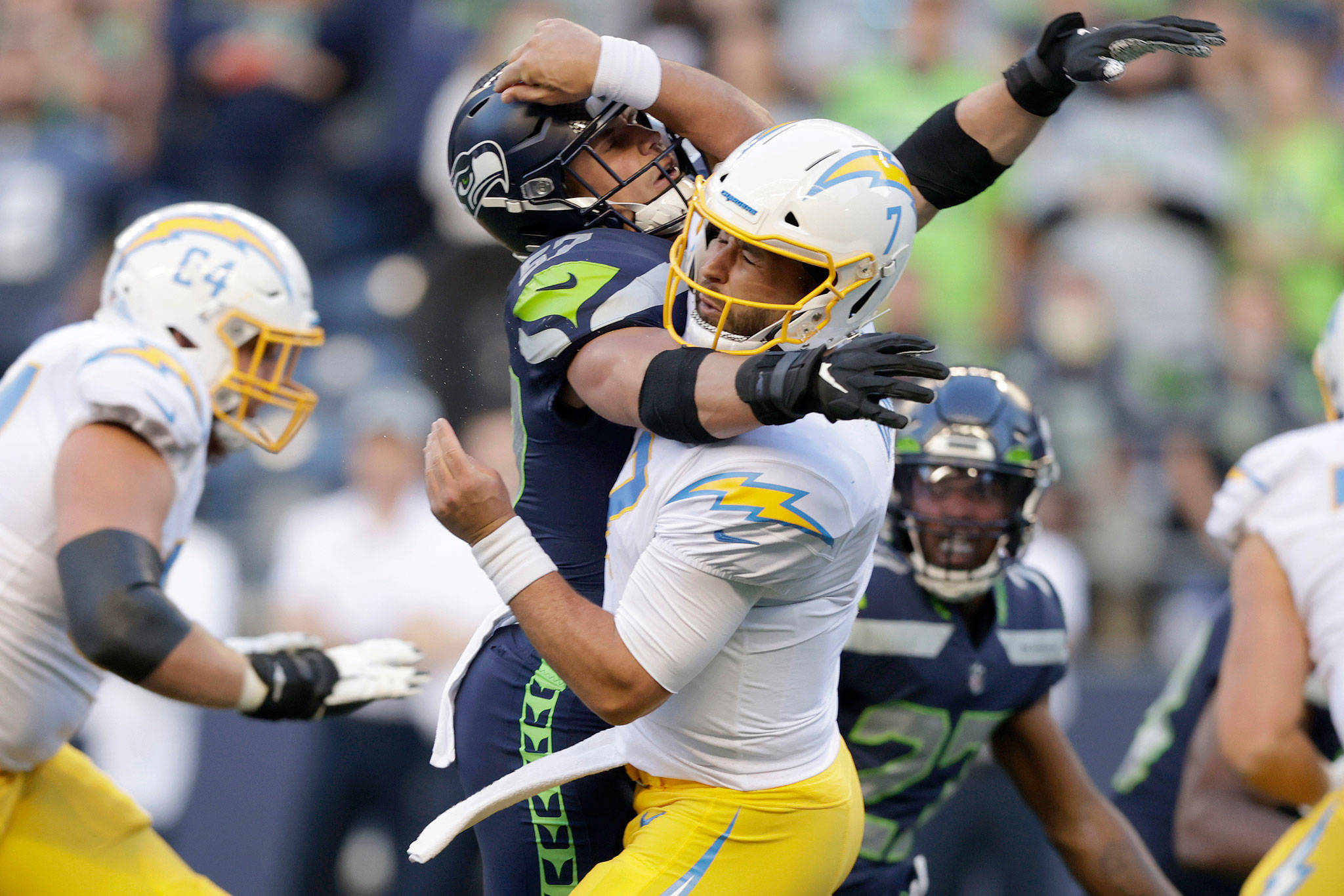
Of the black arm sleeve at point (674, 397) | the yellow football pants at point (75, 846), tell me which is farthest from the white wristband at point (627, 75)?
the yellow football pants at point (75, 846)

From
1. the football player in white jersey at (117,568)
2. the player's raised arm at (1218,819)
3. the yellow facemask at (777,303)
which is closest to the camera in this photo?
the yellow facemask at (777,303)

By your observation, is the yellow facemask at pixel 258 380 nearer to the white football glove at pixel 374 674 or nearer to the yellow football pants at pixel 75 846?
the white football glove at pixel 374 674

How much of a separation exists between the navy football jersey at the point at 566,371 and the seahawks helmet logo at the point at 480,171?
0.63 feet

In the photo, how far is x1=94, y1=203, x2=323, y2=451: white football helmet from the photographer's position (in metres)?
3.95

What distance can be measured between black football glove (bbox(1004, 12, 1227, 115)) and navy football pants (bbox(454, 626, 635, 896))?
1.43m

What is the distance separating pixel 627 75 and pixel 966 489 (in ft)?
4.20

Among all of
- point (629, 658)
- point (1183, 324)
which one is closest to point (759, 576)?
point (629, 658)

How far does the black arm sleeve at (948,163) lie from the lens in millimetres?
3164

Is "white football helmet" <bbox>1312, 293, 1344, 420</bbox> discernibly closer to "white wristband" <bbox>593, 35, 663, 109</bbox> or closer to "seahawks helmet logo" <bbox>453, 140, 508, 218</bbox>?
"white wristband" <bbox>593, 35, 663, 109</bbox>

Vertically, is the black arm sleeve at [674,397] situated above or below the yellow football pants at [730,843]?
above

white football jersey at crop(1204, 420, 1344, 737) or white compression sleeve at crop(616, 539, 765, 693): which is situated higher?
white compression sleeve at crop(616, 539, 765, 693)

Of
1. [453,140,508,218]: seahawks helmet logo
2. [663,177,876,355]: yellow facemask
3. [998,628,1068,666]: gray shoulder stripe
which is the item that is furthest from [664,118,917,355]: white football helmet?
[998,628,1068,666]: gray shoulder stripe

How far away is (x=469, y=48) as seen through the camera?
7672mm

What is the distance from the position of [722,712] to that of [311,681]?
1410 millimetres
